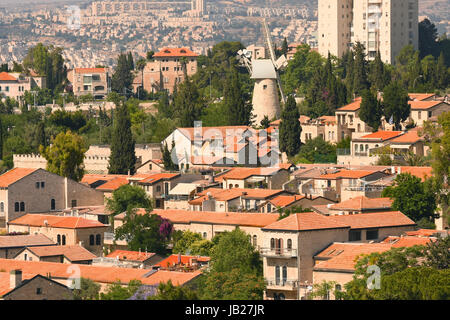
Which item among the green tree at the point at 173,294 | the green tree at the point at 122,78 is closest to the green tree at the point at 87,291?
the green tree at the point at 173,294

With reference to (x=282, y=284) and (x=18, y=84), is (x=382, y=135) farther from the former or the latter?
(x=18, y=84)

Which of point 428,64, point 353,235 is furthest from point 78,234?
point 428,64

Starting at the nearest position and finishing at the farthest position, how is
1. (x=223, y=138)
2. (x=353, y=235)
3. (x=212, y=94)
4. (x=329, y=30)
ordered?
1. (x=353, y=235)
2. (x=223, y=138)
3. (x=212, y=94)
4. (x=329, y=30)

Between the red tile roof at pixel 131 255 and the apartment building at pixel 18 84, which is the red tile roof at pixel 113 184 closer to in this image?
the red tile roof at pixel 131 255

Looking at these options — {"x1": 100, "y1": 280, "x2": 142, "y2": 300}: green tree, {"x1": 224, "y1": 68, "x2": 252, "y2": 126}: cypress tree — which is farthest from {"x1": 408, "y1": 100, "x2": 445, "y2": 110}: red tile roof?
{"x1": 100, "y1": 280, "x2": 142, "y2": 300}: green tree

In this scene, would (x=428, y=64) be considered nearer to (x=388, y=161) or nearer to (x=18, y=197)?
(x=388, y=161)
